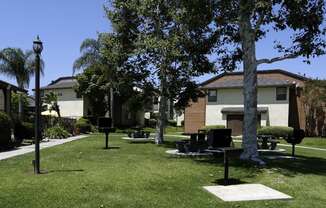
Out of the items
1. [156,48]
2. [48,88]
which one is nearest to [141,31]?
[156,48]

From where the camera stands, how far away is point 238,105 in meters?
47.3

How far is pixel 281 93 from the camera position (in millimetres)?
45188

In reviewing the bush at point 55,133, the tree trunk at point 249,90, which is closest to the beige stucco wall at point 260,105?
the bush at point 55,133

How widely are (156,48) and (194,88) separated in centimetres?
388

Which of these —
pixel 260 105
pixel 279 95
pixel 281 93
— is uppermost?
pixel 281 93

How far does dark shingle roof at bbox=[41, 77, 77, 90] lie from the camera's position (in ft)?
188

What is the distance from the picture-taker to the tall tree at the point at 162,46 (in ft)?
77.5

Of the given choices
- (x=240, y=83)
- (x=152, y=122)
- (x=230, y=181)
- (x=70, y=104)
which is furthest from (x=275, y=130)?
(x=152, y=122)

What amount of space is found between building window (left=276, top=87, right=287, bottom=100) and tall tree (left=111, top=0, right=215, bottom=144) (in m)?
20.1

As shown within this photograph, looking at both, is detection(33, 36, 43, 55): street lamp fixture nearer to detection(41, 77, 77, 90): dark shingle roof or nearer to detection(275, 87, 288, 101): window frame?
detection(275, 87, 288, 101): window frame

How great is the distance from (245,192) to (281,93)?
36.7 metres

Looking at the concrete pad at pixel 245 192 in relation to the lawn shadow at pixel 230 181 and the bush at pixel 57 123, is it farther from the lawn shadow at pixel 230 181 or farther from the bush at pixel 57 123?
the bush at pixel 57 123

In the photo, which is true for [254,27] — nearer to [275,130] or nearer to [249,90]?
[249,90]

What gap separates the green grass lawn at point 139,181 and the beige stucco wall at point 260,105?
29.8 m
